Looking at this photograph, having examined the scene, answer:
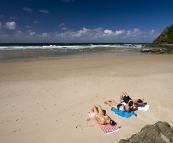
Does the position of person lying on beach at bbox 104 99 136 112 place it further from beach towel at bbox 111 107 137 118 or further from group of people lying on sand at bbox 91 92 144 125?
beach towel at bbox 111 107 137 118

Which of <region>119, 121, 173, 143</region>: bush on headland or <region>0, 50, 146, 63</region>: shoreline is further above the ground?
<region>0, 50, 146, 63</region>: shoreline

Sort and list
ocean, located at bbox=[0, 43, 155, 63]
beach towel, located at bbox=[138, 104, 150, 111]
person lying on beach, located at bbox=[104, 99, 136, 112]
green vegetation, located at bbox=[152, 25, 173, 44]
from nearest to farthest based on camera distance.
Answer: person lying on beach, located at bbox=[104, 99, 136, 112]
beach towel, located at bbox=[138, 104, 150, 111]
ocean, located at bbox=[0, 43, 155, 63]
green vegetation, located at bbox=[152, 25, 173, 44]

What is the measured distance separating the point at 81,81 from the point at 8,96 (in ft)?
12.7

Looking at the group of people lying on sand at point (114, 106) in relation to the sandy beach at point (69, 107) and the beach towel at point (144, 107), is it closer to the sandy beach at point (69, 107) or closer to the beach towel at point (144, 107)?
the beach towel at point (144, 107)

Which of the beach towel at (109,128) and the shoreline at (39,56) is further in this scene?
the shoreline at (39,56)

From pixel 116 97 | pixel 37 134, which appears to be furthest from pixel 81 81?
pixel 37 134

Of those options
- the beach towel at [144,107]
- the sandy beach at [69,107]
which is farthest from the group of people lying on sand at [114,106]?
the sandy beach at [69,107]

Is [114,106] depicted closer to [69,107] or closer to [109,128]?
Result: [109,128]

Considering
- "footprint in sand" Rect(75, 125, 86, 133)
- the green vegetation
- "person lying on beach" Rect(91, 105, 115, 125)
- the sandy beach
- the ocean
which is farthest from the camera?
the green vegetation

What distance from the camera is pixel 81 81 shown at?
8.40m

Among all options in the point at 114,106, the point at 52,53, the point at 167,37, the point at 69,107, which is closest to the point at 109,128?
the point at 114,106

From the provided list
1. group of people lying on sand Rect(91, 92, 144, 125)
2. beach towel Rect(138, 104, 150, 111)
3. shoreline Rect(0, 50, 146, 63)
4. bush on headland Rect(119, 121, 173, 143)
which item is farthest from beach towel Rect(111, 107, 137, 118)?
shoreline Rect(0, 50, 146, 63)

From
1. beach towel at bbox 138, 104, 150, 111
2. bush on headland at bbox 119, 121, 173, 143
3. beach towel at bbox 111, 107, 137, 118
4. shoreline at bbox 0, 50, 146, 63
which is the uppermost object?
shoreline at bbox 0, 50, 146, 63

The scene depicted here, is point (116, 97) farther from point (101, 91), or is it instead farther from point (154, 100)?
point (154, 100)
